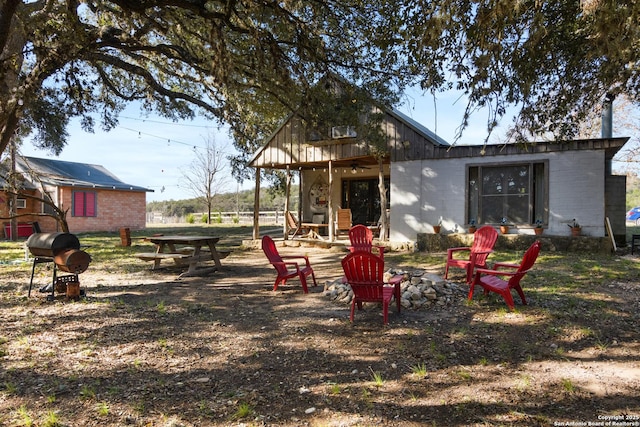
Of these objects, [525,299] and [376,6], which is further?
[376,6]

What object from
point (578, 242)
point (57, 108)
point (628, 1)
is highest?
point (57, 108)

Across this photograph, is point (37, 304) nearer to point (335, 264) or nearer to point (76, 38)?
point (76, 38)

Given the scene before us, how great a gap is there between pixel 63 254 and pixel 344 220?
29.8 feet

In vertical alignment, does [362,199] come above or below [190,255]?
above

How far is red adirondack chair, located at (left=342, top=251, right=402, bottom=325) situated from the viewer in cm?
459

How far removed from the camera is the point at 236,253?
1262 centimetres

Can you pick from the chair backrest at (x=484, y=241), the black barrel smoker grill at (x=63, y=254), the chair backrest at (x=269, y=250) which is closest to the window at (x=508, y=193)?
the chair backrest at (x=484, y=241)

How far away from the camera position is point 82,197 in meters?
21.0

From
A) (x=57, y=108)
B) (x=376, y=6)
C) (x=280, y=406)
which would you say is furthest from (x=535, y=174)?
(x=57, y=108)

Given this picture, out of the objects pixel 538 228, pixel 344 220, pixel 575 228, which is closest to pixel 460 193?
pixel 538 228

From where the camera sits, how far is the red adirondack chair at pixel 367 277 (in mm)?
4586

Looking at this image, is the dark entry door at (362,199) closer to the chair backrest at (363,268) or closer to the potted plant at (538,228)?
the potted plant at (538,228)

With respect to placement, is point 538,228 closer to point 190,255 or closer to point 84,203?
point 190,255

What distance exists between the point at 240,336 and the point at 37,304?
3478 millimetres
